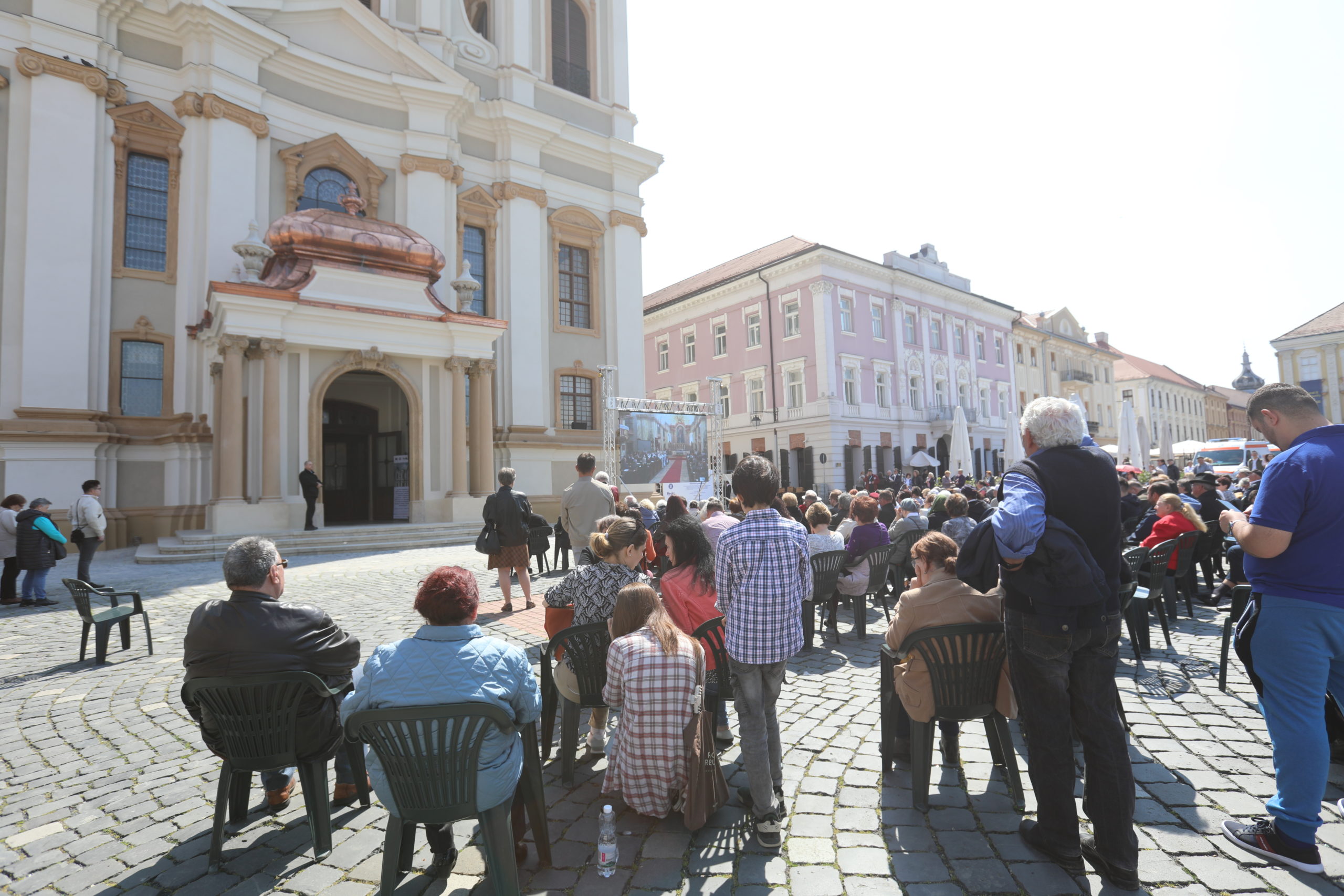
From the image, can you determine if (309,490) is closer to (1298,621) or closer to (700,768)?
(700,768)

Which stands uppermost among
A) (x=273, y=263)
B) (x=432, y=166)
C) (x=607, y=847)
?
(x=432, y=166)

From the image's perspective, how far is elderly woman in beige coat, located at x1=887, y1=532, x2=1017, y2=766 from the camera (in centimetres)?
321

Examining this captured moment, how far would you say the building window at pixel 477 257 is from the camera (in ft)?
68.8

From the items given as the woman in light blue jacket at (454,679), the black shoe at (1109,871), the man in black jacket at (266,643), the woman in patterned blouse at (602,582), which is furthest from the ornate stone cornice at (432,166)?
the black shoe at (1109,871)

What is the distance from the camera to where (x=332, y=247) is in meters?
15.9

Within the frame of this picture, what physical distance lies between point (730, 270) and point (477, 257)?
66.5ft

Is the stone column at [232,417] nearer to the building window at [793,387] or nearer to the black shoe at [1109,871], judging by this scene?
the black shoe at [1109,871]

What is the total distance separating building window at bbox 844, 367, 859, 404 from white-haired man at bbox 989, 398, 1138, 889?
99.9ft

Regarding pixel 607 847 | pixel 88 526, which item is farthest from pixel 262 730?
pixel 88 526

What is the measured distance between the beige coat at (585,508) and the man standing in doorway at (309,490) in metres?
9.25

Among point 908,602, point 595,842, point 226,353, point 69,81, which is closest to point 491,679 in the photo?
point 595,842

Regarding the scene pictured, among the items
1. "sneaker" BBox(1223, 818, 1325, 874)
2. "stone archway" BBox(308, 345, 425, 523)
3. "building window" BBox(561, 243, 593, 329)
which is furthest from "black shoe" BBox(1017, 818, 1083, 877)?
"building window" BBox(561, 243, 593, 329)

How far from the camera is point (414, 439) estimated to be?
16766mm

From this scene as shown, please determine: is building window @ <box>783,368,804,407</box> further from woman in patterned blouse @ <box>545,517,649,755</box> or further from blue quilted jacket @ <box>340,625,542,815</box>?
blue quilted jacket @ <box>340,625,542,815</box>
